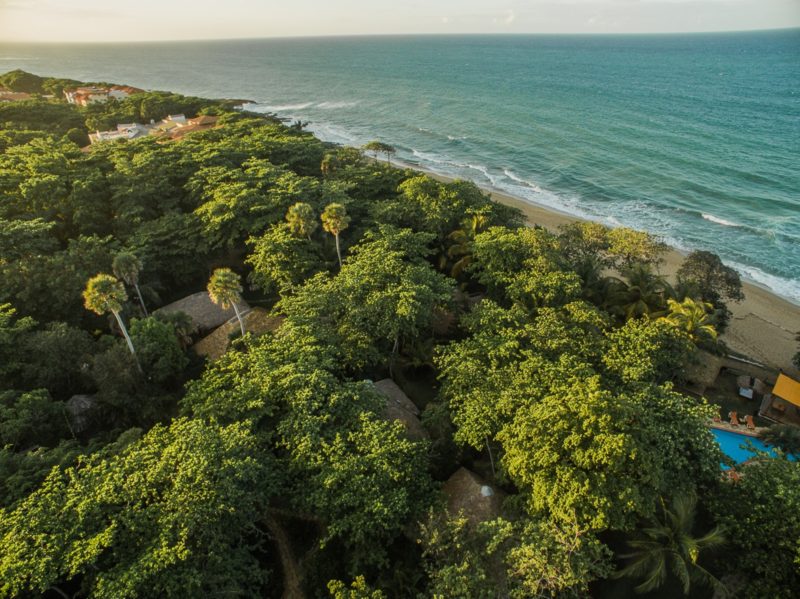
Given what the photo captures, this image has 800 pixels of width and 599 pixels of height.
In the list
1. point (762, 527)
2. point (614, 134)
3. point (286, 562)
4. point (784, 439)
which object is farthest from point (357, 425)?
point (614, 134)

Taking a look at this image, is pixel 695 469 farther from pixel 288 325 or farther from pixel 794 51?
pixel 794 51

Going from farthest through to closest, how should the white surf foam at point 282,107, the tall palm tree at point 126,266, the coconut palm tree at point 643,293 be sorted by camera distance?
the white surf foam at point 282,107 → the coconut palm tree at point 643,293 → the tall palm tree at point 126,266

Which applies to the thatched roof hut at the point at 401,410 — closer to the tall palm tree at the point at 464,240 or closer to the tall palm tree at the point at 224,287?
the tall palm tree at the point at 224,287

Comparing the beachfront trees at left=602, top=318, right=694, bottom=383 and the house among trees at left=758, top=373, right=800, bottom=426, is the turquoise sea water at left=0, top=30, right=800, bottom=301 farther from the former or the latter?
the beachfront trees at left=602, top=318, right=694, bottom=383

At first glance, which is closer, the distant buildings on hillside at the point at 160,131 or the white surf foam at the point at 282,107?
the distant buildings on hillside at the point at 160,131

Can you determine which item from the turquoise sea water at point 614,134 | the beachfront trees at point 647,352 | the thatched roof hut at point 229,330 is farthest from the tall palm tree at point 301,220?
the turquoise sea water at point 614,134

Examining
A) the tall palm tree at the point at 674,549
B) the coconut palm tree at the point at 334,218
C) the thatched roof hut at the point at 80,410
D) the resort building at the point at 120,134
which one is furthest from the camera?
the resort building at the point at 120,134

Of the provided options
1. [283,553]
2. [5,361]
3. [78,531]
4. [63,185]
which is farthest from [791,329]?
[63,185]

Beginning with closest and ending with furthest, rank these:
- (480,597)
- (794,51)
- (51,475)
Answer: (480,597) < (51,475) < (794,51)
